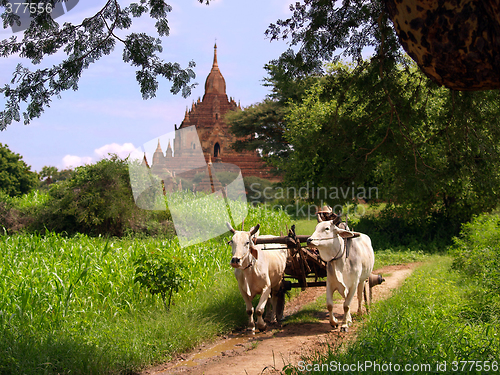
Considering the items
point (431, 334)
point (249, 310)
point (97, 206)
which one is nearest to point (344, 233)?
point (431, 334)

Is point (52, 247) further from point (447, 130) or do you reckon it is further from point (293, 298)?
point (447, 130)

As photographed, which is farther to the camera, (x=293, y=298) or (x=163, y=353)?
(x=293, y=298)

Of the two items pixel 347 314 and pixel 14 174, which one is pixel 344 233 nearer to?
pixel 347 314

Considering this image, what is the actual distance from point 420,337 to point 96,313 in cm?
413

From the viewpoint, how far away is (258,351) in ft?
17.3

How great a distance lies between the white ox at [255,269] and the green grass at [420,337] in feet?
4.98

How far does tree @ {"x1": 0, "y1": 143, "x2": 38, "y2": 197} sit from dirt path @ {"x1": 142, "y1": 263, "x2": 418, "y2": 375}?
27643 mm

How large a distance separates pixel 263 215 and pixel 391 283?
21.3 ft

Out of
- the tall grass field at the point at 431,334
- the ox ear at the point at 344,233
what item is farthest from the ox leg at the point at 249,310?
the ox ear at the point at 344,233

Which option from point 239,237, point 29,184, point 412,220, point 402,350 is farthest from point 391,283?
point 29,184

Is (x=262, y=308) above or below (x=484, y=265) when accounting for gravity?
below

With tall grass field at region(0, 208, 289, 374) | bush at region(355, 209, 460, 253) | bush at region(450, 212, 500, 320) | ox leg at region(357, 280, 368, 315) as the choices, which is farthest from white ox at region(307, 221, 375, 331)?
bush at region(355, 209, 460, 253)

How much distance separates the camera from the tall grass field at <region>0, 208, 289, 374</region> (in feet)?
15.0

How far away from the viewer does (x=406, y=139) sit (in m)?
6.11
